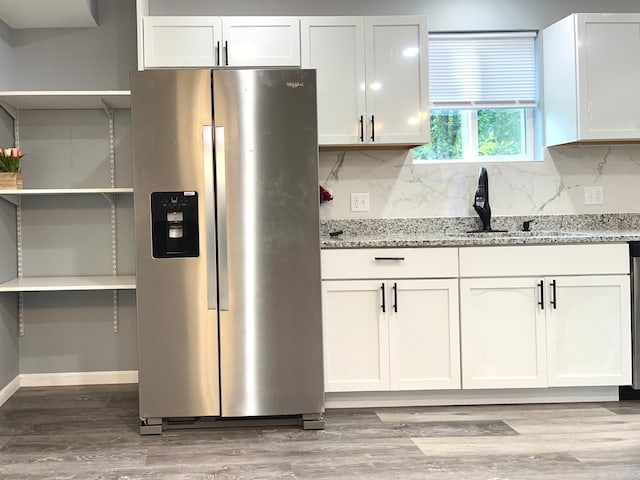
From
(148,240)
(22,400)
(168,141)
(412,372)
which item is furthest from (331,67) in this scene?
(22,400)

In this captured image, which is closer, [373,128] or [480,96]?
[373,128]

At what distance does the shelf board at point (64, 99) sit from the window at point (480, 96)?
1.73 metres

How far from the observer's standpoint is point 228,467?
2.50 meters

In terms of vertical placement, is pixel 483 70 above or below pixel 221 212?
above

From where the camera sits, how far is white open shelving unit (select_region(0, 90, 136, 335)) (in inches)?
129

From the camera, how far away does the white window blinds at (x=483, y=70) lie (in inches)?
152

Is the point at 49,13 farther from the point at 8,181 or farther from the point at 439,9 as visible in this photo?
the point at 439,9

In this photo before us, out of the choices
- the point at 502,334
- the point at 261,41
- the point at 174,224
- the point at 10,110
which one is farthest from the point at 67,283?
the point at 502,334

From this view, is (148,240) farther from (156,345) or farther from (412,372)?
(412,372)

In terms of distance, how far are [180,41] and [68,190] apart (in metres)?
0.96

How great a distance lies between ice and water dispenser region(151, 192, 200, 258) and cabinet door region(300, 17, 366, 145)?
2.99 feet

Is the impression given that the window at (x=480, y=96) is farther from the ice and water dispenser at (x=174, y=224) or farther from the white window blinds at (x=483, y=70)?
the ice and water dispenser at (x=174, y=224)

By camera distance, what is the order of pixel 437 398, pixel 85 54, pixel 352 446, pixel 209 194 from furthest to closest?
pixel 85 54
pixel 437 398
pixel 209 194
pixel 352 446

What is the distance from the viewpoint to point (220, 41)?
3410 millimetres
